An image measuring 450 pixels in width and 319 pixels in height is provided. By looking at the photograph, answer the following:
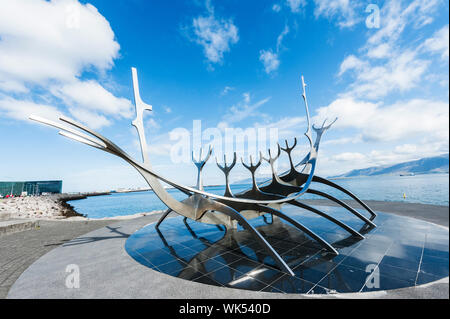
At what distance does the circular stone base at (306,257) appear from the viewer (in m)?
5.95

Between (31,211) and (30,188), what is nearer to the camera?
(31,211)

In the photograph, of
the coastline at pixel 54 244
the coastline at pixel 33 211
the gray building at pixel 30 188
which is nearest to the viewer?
the coastline at pixel 54 244

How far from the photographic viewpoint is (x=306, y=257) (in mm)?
7734

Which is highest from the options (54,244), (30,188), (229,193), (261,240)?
(30,188)

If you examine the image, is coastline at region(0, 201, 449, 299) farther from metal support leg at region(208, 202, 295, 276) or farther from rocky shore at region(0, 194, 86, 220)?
rocky shore at region(0, 194, 86, 220)

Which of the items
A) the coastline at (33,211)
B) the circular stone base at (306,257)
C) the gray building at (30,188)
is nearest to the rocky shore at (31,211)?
the coastline at (33,211)

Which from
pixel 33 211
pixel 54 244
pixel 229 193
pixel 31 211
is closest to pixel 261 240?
pixel 229 193

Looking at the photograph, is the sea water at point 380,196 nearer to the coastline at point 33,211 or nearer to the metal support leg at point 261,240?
the metal support leg at point 261,240

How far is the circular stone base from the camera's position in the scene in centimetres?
595

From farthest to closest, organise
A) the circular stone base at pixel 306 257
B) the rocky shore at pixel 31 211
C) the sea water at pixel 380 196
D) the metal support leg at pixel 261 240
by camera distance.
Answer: the sea water at pixel 380 196 < the rocky shore at pixel 31 211 < the metal support leg at pixel 261 240 < the circular stone base at pixel 306 257

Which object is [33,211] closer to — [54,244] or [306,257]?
[54,244]

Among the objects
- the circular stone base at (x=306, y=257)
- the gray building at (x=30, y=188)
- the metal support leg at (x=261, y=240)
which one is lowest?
the circular stone base at (x=306, y=257)
